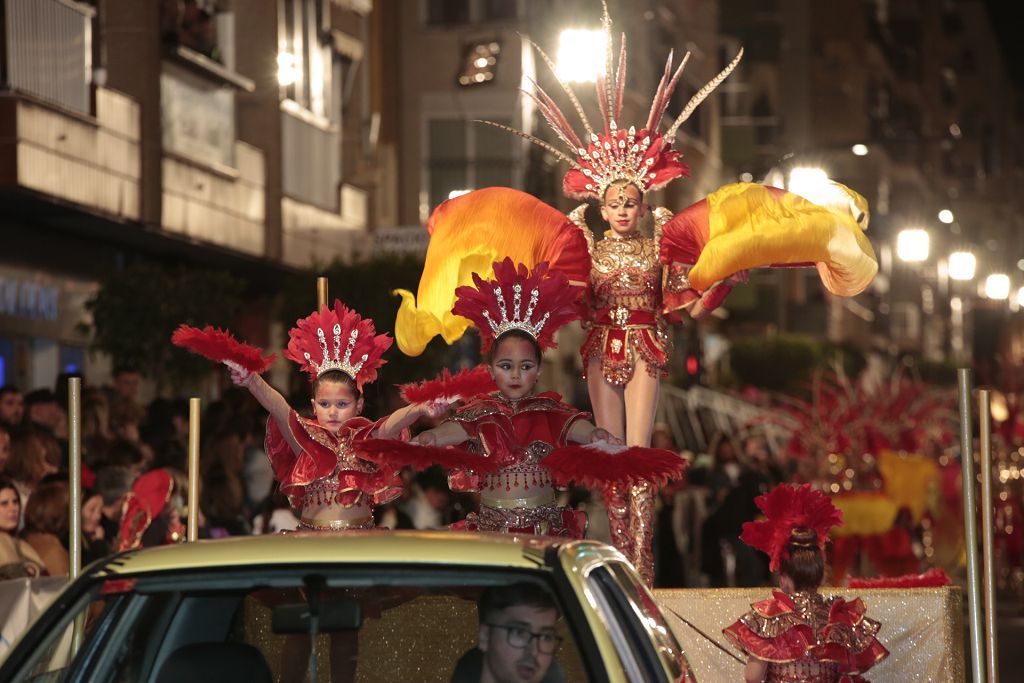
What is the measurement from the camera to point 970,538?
25.3 feet

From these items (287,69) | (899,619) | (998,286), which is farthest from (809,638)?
(998,286)

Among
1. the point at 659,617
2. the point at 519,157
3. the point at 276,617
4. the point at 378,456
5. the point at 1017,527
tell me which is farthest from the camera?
the point at 519,157

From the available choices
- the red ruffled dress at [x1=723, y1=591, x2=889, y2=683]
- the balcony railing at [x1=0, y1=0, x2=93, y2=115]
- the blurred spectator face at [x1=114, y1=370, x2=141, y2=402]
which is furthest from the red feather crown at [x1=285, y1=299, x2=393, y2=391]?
the balcony railing at [x1=0, y1=0, x2=93, y2=115]

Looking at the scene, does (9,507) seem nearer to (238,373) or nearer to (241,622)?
(238,373)

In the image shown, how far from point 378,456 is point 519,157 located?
2682 cm

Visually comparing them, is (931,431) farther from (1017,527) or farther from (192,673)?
(192,673)

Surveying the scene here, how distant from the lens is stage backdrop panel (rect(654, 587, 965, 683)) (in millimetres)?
8750

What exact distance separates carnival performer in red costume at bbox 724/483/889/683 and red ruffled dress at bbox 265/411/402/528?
Answer: 1.59 m

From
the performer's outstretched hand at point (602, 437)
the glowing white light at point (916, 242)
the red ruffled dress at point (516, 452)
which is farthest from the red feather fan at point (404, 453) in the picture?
the glowing white light at point (916, 242)

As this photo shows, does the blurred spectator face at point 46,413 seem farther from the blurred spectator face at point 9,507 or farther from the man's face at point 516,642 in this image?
Result: the man's face at point 516,642

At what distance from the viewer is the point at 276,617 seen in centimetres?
470

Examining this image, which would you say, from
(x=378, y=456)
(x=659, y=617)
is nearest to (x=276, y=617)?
(x=659, y=617)

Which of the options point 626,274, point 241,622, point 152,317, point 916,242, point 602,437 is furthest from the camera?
point 916,242

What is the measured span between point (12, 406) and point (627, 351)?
15.0 feet
